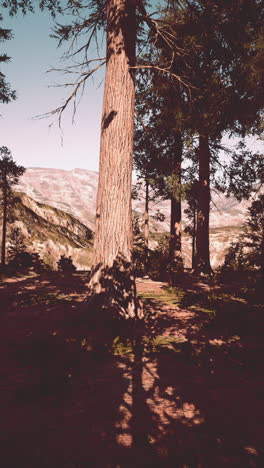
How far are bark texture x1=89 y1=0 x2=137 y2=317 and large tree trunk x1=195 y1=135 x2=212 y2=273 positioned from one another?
21.5ft

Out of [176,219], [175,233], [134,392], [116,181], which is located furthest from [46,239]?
[134,392]

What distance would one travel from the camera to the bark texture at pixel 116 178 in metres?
4.81

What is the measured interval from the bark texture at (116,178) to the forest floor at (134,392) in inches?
28.4

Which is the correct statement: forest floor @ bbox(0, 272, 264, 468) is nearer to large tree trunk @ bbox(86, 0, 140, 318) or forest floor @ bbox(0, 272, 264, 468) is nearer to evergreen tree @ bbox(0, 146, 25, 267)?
large tree trunk @ bbox(86, 0, 140, 318)

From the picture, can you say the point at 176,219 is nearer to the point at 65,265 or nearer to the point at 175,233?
the point at 175,233

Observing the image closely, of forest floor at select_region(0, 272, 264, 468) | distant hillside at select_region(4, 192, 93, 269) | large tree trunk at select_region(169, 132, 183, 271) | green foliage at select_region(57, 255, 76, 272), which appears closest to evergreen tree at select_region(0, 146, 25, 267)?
distant hillside at select_region(4, 192, 93, 269)

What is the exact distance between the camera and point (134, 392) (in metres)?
2.91

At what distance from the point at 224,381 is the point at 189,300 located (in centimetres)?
343

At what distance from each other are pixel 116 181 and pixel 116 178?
0.05m

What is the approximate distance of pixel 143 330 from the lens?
4551 mm

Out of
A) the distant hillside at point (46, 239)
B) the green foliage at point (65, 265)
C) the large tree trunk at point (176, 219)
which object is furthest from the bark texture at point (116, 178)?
the distant hillside at point (46, 239)

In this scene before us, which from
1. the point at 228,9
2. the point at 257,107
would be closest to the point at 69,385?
the point at 228,9

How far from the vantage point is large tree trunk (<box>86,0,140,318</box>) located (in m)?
4.80

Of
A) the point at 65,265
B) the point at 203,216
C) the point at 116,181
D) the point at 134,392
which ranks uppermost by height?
the point at 203,216
